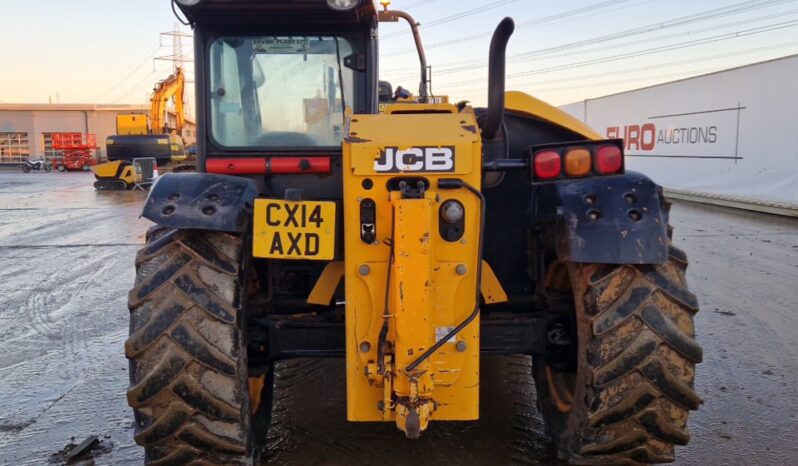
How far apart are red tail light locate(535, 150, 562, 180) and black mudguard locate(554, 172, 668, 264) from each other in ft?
0.35

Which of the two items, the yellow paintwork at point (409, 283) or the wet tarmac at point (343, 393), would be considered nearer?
the yellow paintwork at point (409, 283)

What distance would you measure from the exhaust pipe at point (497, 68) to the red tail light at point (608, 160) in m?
0.60

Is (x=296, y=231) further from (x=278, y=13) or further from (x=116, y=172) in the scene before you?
(x=116, y=172)

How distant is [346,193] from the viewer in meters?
2.73

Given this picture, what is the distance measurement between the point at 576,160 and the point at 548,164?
125 mm

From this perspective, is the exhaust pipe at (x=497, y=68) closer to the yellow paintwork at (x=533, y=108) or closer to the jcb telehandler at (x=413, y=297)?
the jcb telehandler at (x=413, y=297)

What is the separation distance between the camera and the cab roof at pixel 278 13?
11.6 ft

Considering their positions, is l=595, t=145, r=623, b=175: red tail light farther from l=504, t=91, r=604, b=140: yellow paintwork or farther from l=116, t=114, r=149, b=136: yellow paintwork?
l=116, t=114, r=149, b=136: yellow paintwork

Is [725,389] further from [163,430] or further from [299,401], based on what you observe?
[163,430]

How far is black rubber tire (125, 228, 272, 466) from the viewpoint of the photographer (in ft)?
9.18

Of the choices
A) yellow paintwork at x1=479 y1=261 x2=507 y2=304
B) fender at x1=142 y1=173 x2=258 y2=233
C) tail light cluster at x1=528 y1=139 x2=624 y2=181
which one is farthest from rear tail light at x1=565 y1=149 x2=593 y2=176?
fender at x1=142 y1=173 x2=258 y2=233

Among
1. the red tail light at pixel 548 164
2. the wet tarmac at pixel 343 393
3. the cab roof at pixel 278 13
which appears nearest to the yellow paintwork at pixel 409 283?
the red tail light at pixel 548 164

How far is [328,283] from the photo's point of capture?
3.37m

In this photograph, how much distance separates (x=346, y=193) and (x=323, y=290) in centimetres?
80
